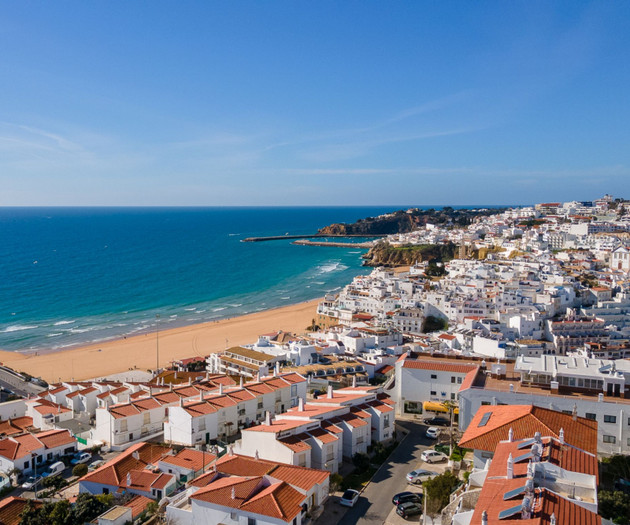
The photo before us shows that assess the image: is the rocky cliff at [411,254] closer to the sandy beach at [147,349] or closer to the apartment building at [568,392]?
the sandy beach at [147,349]

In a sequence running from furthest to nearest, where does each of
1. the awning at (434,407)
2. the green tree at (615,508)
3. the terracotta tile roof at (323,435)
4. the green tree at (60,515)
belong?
the awning at (434,407) < the terracotta tile roof at (323,435) < the green tree at (60,515) < the green tree at (615,508)

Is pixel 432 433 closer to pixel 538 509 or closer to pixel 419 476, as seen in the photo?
pixel 419 476

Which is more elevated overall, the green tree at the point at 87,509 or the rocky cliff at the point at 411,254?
the rocky cliff at the point at 411,254

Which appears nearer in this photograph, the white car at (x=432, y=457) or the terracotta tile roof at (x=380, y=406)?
the white car at (x=432, y=457)

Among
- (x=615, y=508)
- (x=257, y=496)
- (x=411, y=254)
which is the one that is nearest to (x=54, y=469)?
(x=257, y=496)

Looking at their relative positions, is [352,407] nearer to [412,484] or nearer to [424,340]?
[412,484]

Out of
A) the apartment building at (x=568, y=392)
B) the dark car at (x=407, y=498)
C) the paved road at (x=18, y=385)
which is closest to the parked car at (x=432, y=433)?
the apartment building at (x=568, y=392)
